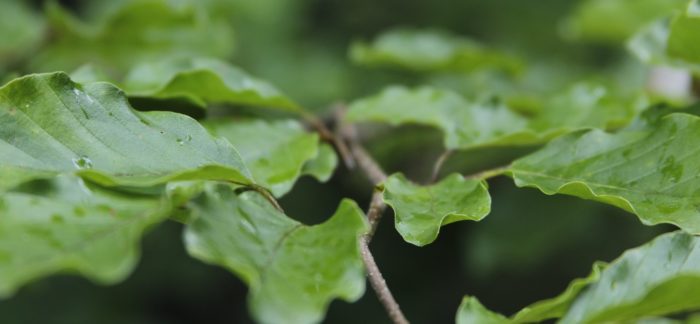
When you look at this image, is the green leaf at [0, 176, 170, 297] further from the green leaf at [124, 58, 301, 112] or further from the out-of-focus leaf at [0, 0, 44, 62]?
→ the out-of-focus leaf at [0, 0, 44, 62]

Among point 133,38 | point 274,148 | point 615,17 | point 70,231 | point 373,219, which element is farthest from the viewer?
point 615,17

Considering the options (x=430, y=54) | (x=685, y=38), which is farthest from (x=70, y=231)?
(x=430, y=54)

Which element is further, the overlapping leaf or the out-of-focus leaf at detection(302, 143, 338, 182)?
the out-of-focus leaf at detection(302, 143, 338, 182)

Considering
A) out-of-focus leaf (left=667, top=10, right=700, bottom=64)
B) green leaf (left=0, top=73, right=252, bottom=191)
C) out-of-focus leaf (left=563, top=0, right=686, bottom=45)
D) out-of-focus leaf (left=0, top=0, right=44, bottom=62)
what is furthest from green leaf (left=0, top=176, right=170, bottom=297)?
out-of-focus leaf (left=563, top=0, right=686, bottom=45)

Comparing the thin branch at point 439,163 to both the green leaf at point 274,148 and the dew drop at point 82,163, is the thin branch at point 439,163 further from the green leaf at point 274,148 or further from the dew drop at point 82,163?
the dew drop at point 82,163

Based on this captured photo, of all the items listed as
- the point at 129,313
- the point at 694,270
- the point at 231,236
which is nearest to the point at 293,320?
the point at 231,236

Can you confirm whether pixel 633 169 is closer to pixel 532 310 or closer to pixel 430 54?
pixel 532 310

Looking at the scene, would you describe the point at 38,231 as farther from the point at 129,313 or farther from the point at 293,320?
the point at 129,313
